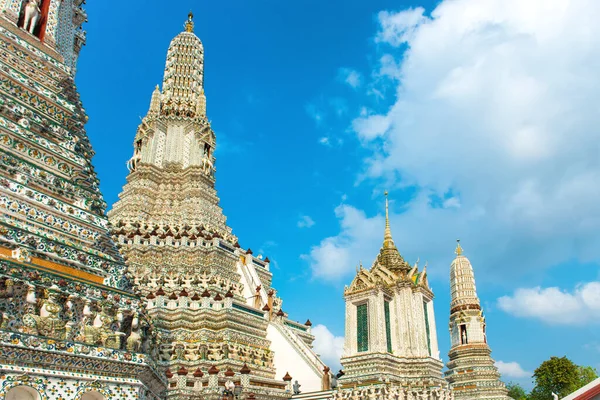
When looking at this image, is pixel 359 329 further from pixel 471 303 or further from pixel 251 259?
pixel 471 303

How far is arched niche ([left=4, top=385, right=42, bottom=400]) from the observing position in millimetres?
9000

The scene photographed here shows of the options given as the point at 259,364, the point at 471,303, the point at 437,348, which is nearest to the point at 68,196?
the point at 259,364

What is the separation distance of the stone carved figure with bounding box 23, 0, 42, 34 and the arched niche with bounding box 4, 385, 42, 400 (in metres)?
11.4

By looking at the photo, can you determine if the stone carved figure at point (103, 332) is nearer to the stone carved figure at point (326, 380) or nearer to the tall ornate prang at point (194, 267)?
the tall ornate prang at point (194, 267)

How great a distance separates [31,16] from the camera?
1642cm

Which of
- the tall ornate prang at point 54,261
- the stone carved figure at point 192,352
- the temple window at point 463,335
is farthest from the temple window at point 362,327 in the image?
the temple window at point 463,335

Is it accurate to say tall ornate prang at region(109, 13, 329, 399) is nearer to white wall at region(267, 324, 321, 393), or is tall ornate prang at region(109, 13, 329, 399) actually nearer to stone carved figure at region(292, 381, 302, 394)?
white wall at region(267, 324, 321, 393)

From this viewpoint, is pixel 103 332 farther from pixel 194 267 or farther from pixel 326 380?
pixel 194 267

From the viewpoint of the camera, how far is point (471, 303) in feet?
119

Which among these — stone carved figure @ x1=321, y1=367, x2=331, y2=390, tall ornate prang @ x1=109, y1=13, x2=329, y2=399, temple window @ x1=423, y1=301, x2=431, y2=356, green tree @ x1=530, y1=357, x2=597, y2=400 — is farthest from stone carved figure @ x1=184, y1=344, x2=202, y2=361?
green tree @ x1=530, y1=357, x2=597, y2=400

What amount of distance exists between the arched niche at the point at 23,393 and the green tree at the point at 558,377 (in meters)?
38.5

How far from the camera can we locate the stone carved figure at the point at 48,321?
9375mm

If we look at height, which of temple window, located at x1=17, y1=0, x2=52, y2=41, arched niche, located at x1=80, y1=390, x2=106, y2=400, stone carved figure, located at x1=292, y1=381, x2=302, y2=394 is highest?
temple window, located at x1=17, y1=0, x2=52, y2=41

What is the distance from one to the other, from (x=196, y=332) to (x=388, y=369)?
348 inches
